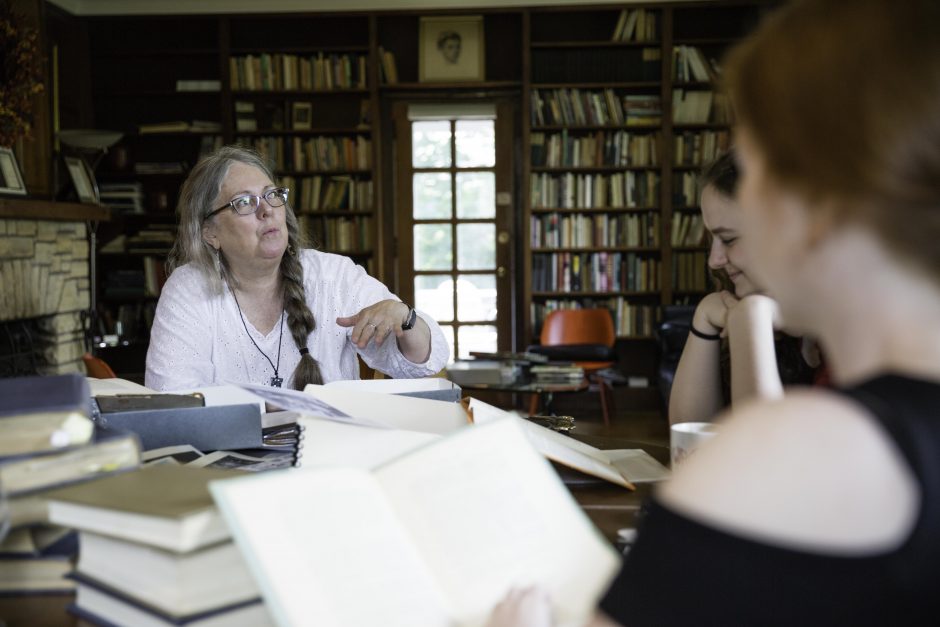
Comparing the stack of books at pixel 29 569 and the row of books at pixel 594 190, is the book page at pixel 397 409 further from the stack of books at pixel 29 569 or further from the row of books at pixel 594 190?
the row of books at pixel 594 190

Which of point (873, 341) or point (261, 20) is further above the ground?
point (261, 20)

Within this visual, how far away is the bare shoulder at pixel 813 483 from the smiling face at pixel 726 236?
1.18 m

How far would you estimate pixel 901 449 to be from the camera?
490 millimetres

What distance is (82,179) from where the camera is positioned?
16.6 feet

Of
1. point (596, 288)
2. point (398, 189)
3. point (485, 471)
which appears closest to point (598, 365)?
point (596, 288)

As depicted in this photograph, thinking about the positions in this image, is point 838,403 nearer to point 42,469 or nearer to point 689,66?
point 42,469

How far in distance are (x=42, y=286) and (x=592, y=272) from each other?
3362mm

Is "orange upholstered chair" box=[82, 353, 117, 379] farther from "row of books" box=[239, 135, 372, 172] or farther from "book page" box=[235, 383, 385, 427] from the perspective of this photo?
"row of books" box=[239, 135, 372, 172]

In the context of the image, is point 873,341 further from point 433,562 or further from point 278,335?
point 278,335

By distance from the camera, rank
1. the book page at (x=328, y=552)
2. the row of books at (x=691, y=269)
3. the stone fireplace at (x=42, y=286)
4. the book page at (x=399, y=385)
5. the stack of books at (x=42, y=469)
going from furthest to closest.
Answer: the row of books at (x=691, y=269), the stone fireplace at (x=42, y=286), the book page at (x=399, y=385), the stack of books at (x=42, y=469), the book page at (x=328, y=552)

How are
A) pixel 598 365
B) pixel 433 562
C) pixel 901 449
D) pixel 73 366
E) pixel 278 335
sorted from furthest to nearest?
pixel 598 365 → pixel 73 366 → pixel 278 335 → pixel 433 562 → pixel 901 449

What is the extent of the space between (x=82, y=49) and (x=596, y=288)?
12.5 feet

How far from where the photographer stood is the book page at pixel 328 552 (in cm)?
63

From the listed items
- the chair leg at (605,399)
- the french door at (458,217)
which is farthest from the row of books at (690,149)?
the chair leg at (605,399)
